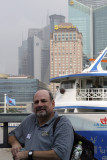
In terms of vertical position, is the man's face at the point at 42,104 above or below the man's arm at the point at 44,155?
above

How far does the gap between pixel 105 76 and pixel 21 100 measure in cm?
11893

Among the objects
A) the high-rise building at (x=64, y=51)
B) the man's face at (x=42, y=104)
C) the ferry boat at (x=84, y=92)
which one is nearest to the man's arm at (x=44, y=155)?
the man's face at (x=42, y=104)

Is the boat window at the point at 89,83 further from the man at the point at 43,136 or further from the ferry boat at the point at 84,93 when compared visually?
the man at the point at 43,136

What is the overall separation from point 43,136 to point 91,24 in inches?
7227

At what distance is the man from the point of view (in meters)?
2.75

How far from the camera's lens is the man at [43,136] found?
275cm

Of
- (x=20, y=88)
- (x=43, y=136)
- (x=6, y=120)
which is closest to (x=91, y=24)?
(x=20, y=88)

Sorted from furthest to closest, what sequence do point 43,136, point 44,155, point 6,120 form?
point 6,120
point 43,136
point 44,155

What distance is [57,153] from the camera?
273 cm

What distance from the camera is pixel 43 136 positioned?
2.88 metres

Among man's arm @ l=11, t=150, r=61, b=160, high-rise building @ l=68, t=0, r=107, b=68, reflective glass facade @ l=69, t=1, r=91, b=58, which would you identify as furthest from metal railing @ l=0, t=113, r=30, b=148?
reflective glass facade @ l=69, t=1, r=91, b=58

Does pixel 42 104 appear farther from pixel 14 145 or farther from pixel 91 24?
pixel 91 24

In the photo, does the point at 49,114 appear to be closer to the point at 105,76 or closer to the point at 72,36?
the point at 105,76

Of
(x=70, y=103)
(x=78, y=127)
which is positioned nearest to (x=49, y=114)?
(x=78, y=127)
